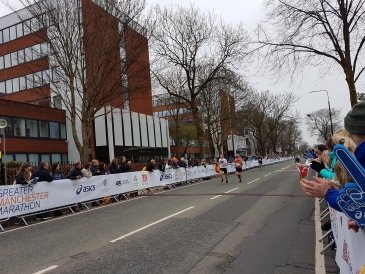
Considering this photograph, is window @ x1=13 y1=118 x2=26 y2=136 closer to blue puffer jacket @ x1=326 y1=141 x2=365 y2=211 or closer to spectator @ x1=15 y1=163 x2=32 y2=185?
spectator @ x1=15 y1=163 x2=32 y2=185

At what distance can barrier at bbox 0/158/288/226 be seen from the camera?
1296 centimetres

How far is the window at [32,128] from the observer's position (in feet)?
128

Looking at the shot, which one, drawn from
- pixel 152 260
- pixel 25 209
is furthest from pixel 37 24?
pixel 152 260

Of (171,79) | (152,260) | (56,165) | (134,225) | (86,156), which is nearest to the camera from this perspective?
(152,260)

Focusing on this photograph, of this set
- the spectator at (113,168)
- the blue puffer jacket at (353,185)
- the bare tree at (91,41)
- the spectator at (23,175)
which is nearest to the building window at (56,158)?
the bare tree at (91,41)

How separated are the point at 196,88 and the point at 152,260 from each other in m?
38.4

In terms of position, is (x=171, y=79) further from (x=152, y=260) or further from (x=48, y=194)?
(x=152, y=260)

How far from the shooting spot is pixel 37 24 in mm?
24797

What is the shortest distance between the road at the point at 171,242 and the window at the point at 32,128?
1054 inches

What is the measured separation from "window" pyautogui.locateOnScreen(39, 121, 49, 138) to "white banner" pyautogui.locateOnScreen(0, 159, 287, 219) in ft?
65.9

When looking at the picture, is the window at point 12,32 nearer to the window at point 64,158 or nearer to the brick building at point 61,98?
the brick building at point 61,98

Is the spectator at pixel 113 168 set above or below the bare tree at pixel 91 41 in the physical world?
below

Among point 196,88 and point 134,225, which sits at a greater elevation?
point 196,88

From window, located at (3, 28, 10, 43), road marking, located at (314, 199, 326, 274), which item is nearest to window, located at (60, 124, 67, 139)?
window, located at (3, 28, 10, 43)
